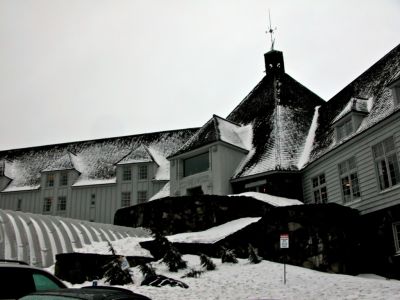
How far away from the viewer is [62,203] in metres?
40.1

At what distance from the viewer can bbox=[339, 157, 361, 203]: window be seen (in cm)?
2098

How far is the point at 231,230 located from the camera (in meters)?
19.2

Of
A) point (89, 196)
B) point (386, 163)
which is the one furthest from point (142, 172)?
point (386, 163)

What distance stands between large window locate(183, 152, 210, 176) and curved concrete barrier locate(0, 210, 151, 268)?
24.4 ft

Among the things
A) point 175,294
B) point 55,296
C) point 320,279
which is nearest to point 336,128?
point 320,279

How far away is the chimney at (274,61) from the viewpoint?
3469 centimetres

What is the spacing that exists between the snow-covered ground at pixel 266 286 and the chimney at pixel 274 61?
21782 mm

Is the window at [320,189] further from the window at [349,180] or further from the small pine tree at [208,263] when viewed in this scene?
the small pine tree at [208,263]

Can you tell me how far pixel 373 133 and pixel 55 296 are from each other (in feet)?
56.7

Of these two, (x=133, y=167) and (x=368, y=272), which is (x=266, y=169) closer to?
(x=368, y=272)

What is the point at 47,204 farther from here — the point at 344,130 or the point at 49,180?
the point at 344,130

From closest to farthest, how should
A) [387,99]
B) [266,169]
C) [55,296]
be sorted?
[55,296]
[387,99]
[266,169]

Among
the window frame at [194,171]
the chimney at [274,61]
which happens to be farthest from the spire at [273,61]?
the window frame at [194,171]

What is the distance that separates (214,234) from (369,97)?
1084 cm
